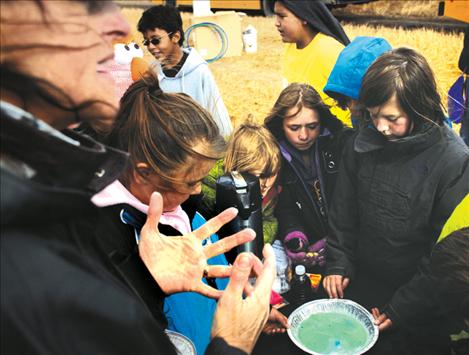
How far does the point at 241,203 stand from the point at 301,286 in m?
0.45

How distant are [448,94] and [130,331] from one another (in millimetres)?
1663

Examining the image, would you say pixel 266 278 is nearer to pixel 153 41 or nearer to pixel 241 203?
pixel 241 203

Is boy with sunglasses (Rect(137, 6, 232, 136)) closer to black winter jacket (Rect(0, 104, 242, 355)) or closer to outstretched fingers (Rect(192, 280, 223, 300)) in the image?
outstretched fingers (Rect(192, 280, 223, 300))

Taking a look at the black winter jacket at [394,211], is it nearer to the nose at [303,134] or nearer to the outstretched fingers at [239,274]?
the nose at [303,134]

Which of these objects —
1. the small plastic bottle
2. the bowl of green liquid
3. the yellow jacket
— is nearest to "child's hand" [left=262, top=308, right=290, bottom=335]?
the bowl of green liquid

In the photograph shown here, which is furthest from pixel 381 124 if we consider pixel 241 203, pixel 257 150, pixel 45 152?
pixel 45 152

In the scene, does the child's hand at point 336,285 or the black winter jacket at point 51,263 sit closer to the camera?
the black winter jacket at point 51,263

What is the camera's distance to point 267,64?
2.51 meters

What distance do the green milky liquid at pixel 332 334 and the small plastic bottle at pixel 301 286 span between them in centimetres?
10

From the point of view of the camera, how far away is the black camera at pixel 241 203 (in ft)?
7.41

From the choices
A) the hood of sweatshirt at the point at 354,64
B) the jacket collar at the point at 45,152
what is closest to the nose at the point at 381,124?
the hood of sweatshirt at the point at 354,64

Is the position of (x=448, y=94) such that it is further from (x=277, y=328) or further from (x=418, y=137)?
(x=277, y=328)

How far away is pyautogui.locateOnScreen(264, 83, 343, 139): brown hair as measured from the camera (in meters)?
2.26

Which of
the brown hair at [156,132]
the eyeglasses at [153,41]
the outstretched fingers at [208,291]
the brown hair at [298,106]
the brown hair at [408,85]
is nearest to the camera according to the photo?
the outstretched fingers at [208,291]
